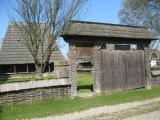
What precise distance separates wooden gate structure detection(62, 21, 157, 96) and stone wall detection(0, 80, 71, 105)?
0.63m

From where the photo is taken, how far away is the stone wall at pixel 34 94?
52.5ft

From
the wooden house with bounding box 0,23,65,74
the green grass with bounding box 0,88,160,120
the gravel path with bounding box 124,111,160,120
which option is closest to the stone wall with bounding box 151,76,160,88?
the green grass with bounding box 0,88,160,120

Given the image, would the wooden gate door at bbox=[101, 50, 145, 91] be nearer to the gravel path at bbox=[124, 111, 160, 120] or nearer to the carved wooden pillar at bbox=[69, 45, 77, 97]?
the carved wooden pillar at bbox=[69, 45, 77, 97]

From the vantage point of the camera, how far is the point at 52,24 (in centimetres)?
2031

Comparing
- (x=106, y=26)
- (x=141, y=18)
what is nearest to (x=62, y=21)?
(x=106, y=26)

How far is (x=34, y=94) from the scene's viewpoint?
16969mm

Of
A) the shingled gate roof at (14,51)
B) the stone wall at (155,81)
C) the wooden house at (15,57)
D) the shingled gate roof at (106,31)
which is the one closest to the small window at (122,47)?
the shingled gate roof at (106,31)

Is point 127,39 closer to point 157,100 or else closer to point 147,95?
point 147,95

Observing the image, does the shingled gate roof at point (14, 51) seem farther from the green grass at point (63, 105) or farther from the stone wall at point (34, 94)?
the stone wall at point (34, 94)

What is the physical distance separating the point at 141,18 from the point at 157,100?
2782 centimetres

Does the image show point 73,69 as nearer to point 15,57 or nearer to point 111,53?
point 111,53

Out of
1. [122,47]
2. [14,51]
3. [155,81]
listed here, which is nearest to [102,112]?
[122,47]

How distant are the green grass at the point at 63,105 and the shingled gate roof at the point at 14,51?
21.0 m

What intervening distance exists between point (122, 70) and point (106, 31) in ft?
9.38
